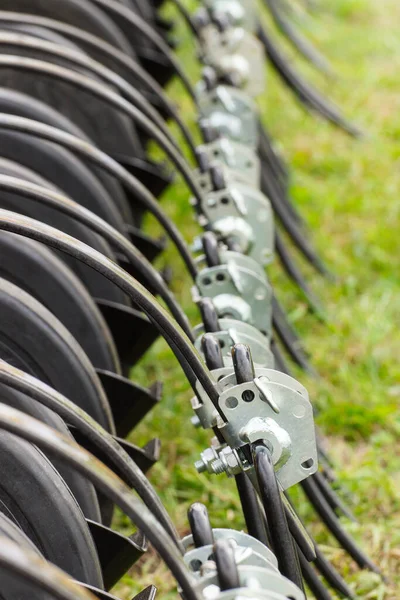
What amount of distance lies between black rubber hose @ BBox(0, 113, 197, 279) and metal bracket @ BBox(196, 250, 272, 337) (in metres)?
0.06

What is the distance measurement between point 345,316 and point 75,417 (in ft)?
5.97

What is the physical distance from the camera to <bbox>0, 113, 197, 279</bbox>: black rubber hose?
1435mm

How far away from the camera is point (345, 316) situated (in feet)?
8.96

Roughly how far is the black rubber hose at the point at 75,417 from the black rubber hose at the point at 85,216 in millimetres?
330

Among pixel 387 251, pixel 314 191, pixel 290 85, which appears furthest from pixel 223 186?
pixel 290 85

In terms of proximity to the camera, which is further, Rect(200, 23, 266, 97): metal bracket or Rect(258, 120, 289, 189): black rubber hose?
Rect(258, 120, 289, 189): black rubber hose

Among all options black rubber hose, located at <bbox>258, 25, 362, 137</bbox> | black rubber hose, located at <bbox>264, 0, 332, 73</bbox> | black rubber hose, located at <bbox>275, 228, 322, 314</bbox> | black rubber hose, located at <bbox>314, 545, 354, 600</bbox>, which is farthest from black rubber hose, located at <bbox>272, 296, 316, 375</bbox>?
black rubber hose, located at <bbox>264, 0, 332, 73</bbox>

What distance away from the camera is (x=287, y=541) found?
3.68 feet

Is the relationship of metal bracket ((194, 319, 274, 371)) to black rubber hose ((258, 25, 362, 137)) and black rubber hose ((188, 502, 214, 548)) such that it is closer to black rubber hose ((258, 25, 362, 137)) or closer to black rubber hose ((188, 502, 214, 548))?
black rubber hose ((188, 502, 214, 548))

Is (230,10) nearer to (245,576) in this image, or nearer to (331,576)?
(331,576)

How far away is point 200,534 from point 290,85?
311 cm

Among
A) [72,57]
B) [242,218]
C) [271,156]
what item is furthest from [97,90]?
[271,156]

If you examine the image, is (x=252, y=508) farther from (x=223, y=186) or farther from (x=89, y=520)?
(x=223, y=186)

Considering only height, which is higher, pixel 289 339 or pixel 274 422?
pixel 289 339
